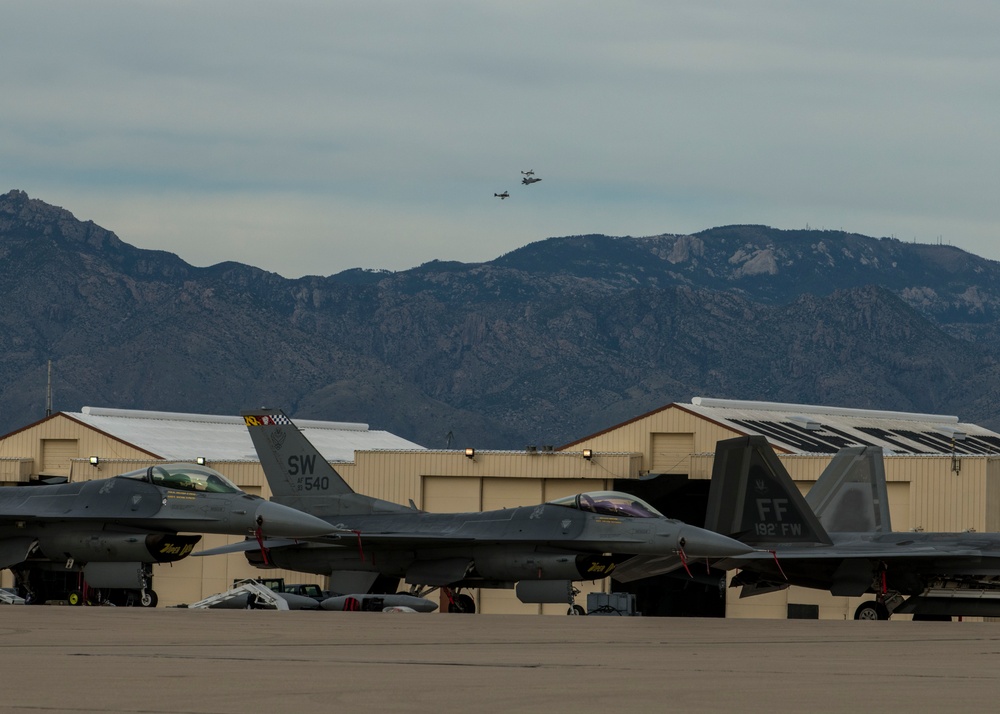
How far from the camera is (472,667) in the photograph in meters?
13.5

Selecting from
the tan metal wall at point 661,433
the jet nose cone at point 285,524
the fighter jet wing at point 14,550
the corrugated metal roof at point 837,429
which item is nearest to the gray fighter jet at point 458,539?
the jet nose cone at point 285,524

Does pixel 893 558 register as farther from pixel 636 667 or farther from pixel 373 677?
pixel 373 677

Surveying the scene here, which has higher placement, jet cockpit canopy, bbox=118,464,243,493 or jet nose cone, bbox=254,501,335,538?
jet cockpit canopy, bbox=118,464,243,493

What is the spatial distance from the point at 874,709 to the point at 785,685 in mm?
1586

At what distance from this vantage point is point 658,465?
52031 mm

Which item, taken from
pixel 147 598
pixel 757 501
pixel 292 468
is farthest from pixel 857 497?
pixel 147 598

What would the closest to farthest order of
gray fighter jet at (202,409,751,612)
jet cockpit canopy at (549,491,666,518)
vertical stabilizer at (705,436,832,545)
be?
gray fighter jet at (202,409,751,612), jet cockpit canopy at (549,491,666,518), vertical stabilizer at (705,436,832,545)

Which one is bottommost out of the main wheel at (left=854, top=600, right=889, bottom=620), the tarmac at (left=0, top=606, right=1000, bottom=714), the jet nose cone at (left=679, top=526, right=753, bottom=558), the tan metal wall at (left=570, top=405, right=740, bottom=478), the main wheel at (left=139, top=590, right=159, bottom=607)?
the main wheel at (left=854, top=600, right=889, bottom=620)

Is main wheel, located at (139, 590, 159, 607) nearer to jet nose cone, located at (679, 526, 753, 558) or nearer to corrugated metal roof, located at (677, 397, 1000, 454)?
jet nose cone, located at (679, 526, 753, 558)

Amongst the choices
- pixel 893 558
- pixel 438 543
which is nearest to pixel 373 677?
pixel 438 543

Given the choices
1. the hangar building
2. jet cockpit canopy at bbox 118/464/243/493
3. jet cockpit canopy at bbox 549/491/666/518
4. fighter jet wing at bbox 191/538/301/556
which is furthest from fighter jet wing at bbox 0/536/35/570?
the hangar building

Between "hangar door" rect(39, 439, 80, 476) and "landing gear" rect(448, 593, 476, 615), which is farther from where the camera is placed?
"hangar door" rect(39, 439, 80, 476)

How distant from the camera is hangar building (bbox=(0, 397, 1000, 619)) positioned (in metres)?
43.0

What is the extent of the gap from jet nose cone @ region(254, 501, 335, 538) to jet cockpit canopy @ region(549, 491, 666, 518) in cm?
510
